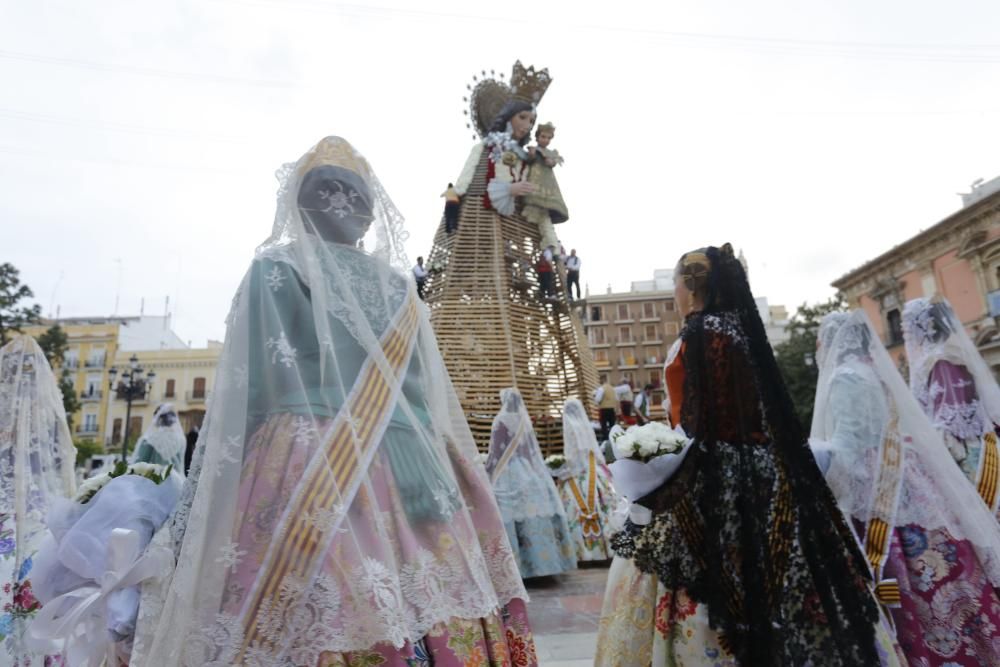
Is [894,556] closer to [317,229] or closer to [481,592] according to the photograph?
[481,592]

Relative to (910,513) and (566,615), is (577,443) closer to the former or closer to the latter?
(566,615)

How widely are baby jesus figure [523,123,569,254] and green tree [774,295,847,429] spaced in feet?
71.2

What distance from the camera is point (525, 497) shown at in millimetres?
6410

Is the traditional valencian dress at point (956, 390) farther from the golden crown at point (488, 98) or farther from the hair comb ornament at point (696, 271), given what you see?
the golden crown at point (488, 98)

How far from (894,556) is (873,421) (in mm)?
624

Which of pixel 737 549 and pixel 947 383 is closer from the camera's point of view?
pixel 737 549

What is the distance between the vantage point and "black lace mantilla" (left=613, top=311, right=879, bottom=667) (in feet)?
6.41

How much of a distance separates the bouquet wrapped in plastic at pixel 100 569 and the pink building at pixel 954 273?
2407 centimetres

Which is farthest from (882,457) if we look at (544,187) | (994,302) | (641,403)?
(994,302)

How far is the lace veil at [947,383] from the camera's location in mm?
4000

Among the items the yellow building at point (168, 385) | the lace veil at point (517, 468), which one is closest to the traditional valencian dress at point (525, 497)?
the lace veil at point (517, 468)

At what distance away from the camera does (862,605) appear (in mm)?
2002

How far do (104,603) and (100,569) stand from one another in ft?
0.46

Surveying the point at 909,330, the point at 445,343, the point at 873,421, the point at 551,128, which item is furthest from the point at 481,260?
the point at 873,421
